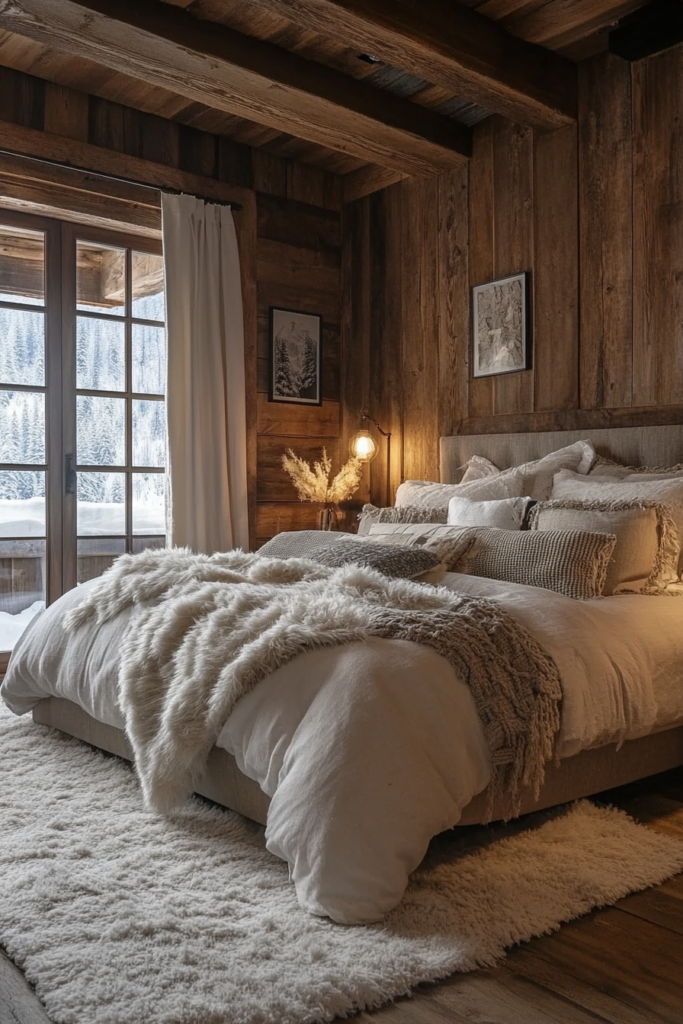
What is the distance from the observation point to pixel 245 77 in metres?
3.71

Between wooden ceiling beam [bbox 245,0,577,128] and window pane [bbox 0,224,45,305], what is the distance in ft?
6.13

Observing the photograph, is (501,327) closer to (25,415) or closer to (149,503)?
(149,503)

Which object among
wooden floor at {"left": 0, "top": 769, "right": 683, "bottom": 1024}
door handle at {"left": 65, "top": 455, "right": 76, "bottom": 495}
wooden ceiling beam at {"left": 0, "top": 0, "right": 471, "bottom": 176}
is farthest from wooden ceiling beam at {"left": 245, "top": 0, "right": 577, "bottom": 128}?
wooden floor at {"left": 0, "top": 769, "right": 683, "bottom": 1024}

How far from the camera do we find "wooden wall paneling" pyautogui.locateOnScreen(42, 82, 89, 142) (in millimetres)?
4160

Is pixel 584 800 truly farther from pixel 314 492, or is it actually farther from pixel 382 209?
pixel 382 209

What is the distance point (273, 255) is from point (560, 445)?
6.69 ft

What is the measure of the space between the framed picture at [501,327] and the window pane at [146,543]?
6.06ft

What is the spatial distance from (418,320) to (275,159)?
1.22 metres

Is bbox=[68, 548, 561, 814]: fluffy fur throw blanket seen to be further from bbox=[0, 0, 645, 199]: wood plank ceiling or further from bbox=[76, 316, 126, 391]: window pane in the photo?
bbox=[76, 316, 126, 391]: window pane

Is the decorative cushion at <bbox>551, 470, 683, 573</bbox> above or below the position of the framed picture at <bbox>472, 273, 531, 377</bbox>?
below

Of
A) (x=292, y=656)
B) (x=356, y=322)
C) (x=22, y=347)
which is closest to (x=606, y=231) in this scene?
(x=356, y=322)

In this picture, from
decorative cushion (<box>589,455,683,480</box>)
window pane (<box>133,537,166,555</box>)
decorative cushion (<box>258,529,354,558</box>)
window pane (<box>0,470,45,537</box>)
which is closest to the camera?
decorative cushion (<box>258,529,354,558</box>)

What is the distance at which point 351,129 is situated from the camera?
4195mm

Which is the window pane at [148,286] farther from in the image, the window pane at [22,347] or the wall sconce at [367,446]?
the wall sconce at [367,446]
